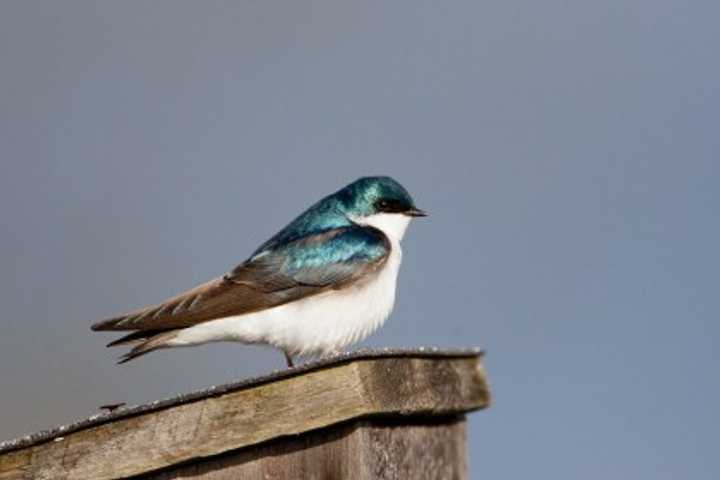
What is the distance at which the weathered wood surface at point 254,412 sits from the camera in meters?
2.64

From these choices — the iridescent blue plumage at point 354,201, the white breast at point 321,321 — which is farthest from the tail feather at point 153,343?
the iridescent blue plumage at point 354,201

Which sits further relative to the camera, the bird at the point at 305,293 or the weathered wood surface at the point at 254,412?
the bird at the point at 305,293

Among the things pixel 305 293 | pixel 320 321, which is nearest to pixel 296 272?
pixel 305 293

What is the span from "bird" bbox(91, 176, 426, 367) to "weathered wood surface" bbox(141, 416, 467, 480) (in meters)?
1.24

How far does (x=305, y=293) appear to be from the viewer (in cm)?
432

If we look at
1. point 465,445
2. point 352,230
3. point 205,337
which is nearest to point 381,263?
point 352,230

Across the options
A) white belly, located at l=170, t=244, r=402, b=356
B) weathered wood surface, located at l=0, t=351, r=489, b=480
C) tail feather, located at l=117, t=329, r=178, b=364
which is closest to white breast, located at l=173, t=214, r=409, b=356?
white belly, located at l=170, t=244, r=402, b=356

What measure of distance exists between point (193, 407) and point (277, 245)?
68.4 inches

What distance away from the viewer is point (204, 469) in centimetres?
276

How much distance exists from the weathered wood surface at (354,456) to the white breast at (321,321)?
141cm

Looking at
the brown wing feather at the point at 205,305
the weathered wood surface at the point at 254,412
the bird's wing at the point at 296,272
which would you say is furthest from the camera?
the bird's wing at the point at 296,272

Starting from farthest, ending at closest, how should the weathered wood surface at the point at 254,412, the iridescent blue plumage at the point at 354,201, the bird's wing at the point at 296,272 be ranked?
the iridescent blue plumage at the point at 354,201
the bird's wing at the point at 296,272
the weathered wood surface at the point at 254,412

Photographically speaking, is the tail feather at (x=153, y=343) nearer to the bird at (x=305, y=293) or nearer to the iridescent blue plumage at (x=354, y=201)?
the bird at (x=305, y=293)

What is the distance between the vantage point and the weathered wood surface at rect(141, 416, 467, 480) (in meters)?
2.65
